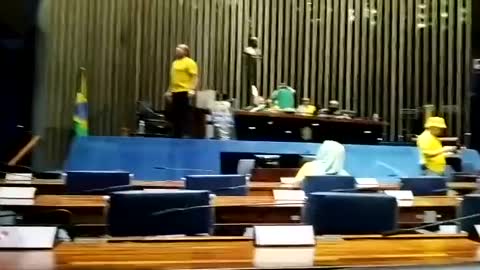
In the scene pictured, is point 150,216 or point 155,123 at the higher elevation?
point 155,123

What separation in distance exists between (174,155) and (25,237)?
6618mm

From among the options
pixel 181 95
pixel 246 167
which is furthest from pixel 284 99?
pixel 246 167

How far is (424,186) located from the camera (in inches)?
204

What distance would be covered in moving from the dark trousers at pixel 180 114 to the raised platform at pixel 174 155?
0.48 metres

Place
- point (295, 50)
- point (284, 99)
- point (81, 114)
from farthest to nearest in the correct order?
1. point (295, 50)
2. point (284, 99)
3. point (81, 114)

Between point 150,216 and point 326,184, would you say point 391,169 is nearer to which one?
point 326,184

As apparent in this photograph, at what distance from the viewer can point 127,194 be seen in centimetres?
293

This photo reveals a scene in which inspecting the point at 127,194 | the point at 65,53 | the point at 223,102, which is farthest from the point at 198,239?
the point at 65,53

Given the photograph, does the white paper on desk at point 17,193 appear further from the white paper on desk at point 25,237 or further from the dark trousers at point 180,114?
the dark trousers at point 180,114

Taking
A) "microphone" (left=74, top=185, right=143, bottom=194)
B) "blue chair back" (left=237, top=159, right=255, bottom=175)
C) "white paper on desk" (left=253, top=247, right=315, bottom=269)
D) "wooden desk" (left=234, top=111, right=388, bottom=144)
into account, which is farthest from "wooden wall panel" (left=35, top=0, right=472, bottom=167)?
"white paper on desk" (left=253, top=247, right=315, bottom=269)

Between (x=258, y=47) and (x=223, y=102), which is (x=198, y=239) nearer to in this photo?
(x=223, y=102)

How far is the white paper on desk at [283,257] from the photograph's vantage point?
1671 millimetres

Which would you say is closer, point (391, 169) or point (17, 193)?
point (17, 193)

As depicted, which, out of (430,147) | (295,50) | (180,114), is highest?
(295,50)
